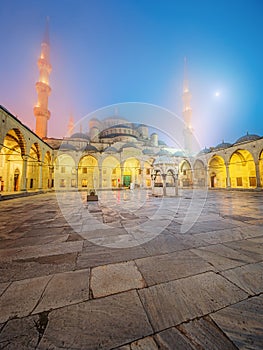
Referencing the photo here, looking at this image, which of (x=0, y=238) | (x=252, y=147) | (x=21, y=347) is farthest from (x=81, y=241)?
(x=252, y=147)

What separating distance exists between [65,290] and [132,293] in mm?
758

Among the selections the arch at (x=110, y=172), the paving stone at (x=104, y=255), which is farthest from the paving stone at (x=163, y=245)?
the arch at (x=110, y=172)

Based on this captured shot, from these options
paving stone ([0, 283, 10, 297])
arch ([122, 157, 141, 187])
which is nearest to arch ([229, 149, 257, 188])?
arch ([122, 157, 141, 187])

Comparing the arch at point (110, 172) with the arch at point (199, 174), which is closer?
the arch at point (110, 172)

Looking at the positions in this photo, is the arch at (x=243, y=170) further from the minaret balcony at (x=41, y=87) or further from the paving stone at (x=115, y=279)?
the minaret balcony at (x=41, y=87)

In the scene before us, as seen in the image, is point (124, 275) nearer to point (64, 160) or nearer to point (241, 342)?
point (241, 342)

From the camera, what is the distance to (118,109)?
5288 centimetres

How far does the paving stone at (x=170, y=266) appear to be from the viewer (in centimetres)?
200

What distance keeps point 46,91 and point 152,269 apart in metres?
36.2

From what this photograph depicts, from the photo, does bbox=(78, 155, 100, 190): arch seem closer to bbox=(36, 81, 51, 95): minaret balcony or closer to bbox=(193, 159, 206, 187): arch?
bbox=(36, 81, 51, 95): minaret balcony

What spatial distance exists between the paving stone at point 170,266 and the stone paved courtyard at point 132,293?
13mm

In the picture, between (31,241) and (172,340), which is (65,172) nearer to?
(31,241)

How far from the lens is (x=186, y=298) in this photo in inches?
63.8

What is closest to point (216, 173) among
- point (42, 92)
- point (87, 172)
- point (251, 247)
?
point (87, 172)
